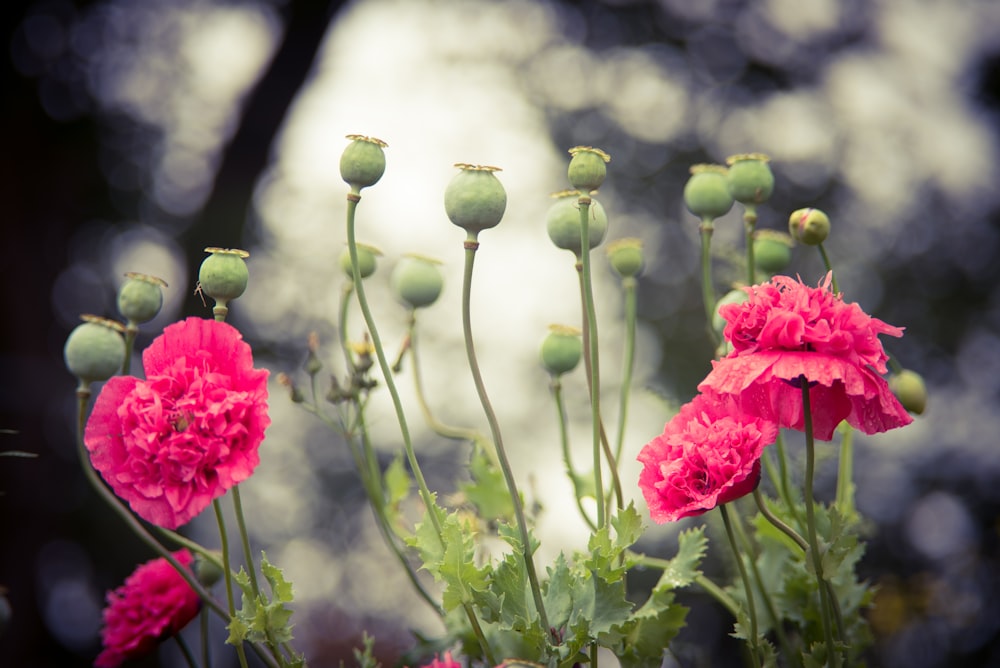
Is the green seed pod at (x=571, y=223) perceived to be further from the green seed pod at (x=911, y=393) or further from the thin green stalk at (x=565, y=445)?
the green seed pod at (x=911, y=393)

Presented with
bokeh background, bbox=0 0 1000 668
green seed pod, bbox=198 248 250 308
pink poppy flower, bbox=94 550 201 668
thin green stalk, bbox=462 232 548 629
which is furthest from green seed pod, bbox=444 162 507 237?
bokeh background, bbox=0 0 1000 668

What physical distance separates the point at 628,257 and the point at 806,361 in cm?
31

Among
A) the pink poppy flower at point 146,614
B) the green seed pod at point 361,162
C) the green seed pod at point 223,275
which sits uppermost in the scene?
the green seed pod at point 361,162

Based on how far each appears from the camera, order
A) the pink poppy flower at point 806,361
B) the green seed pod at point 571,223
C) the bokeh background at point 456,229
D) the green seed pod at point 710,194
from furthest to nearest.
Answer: the bokeh background at point 456,229 < the green seed pod at point 710,194 < the green seed pod at point 571,223 < the pink poppy flower at point 806,361

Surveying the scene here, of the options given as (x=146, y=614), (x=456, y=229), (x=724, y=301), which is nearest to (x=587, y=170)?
(x=724, y=301)

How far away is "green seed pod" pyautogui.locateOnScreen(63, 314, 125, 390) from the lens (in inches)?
28.1

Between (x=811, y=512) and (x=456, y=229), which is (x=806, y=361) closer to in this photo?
(x=811, y=512)

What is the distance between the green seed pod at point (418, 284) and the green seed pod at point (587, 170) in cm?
24

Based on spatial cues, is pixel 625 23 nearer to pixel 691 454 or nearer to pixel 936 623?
pixel 936 623

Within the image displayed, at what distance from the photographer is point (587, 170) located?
2.11ft

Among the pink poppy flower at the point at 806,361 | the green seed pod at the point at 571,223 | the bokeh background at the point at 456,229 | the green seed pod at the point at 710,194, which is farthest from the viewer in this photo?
the bokeh background at the point at 456,229

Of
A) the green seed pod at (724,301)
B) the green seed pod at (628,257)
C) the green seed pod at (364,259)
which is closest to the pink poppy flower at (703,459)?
the green seed pod at (724,301)

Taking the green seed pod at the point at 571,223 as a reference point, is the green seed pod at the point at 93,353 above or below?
below

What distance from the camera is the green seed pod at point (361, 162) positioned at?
0.66m
